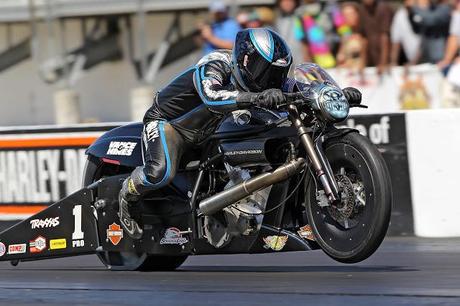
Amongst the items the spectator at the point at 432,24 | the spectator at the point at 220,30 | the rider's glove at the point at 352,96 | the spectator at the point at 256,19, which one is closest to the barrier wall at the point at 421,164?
the spectator at the point at 432,24

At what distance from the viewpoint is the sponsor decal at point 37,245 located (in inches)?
331

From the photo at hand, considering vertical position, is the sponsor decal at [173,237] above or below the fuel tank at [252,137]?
below

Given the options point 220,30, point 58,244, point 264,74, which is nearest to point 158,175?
point 264,74

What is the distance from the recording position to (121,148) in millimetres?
8102

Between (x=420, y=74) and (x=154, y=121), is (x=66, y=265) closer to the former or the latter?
(x=154, y=121)

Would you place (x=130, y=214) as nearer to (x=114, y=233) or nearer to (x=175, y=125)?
(x=114, y=233)

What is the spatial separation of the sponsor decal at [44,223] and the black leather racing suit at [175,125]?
100cm

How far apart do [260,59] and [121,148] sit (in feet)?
5.22

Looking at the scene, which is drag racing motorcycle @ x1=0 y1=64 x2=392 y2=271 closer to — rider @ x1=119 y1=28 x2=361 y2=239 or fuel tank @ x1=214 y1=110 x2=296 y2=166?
fuel tank @ x1=214 y1=110 x2=296 y2=166

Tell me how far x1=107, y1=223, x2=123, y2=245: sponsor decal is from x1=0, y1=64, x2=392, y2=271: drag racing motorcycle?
10 millimetres

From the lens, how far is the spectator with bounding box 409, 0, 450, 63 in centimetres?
1262

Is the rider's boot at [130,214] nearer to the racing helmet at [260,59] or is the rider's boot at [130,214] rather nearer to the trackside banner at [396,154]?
the racing helmet at [260,59]

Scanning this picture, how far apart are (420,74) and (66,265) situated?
5.35 metres

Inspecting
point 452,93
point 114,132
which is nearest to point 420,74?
point 452,93
